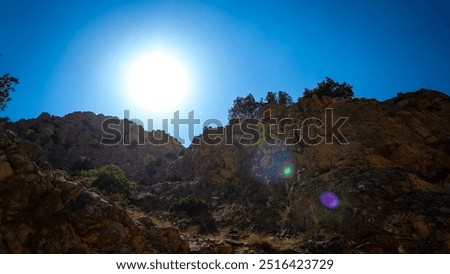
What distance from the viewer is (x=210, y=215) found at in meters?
22.4

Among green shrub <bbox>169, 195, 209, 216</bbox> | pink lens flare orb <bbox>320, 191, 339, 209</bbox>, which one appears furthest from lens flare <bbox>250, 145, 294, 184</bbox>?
pink lens flare orb <bbox>320, 191, 339, 209</bbox>

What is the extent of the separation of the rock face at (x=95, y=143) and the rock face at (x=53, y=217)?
2762cm

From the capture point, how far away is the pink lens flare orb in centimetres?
1472

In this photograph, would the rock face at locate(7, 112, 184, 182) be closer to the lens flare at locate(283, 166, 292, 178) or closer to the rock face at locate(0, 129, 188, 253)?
the lens flare at locate(283, 166, 292, 178)

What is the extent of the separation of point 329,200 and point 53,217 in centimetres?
1174

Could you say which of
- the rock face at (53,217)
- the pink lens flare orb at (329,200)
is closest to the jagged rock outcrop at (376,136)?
the pink lens flare orb at (329,200)

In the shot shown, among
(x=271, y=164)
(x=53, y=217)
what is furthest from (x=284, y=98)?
(x=53, y=217)

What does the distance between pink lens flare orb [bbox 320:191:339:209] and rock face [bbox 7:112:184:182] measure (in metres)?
26.4

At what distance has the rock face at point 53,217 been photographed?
28.4ft

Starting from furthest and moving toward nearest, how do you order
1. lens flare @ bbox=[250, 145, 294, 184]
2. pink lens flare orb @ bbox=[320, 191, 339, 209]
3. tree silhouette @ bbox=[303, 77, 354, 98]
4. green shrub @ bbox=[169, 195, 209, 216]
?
tree silhouette @ bbox=[303, 77, 354, 98] < green shrub @ bbox=[169, 195, 209, 216] < lens flare @ bbox=[250, 145, 294, 184] < pink lens flare orb @ bbox=[320, 191, 339, 209]

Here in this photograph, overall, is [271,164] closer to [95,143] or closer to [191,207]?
[191,207]

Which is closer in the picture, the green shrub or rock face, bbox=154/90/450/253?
rock face, bbox=154/90/450/253

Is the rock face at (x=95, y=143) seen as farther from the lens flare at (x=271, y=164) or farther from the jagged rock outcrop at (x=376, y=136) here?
the jagged rock outcrop at (x=376, y=136)
